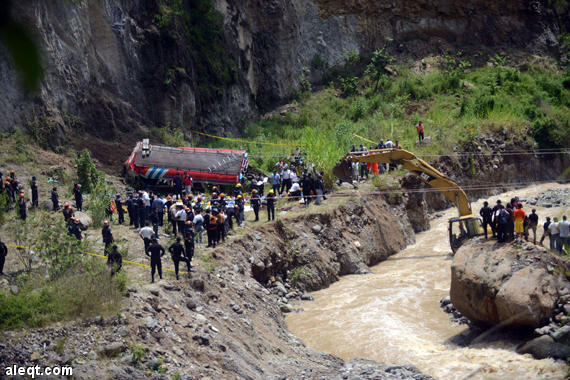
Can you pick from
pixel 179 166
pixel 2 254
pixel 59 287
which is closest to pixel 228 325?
pixel 59 287

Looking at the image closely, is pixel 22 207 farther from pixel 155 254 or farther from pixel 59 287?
→ pixel 59 287

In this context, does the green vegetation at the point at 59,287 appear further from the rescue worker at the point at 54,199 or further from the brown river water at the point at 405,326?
the brown river water at the point at 405,326

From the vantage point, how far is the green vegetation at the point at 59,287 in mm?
13602

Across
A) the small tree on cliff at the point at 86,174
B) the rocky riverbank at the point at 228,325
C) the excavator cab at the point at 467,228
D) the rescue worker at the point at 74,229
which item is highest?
the small tree on cliff at the point at 86,174

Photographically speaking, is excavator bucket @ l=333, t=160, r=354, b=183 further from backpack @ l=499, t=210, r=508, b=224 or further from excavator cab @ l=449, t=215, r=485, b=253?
backpack @ l=499, t=210, r=508, b=224

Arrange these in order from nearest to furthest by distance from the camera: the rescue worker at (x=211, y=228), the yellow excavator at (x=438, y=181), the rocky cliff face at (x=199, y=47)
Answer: the rescue worker at (x=211, y=228), the yellow excavator at (x=438, y=181), the rocky cliff face at (x=199, y=47)

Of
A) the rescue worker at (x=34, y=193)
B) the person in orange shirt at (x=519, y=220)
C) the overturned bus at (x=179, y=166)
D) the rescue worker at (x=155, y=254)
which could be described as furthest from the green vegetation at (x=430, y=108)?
the rescue worker at (x=155, y=254)

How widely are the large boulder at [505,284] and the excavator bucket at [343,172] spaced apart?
11333 mm

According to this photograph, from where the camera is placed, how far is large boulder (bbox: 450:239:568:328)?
52.2 ft

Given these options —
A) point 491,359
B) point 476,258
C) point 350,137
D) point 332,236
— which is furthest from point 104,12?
point 491,359

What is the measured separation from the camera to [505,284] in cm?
1645

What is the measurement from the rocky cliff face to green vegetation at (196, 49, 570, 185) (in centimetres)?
226

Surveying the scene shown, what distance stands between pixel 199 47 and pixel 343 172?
1360 centimetres

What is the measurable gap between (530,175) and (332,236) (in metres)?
17.2
